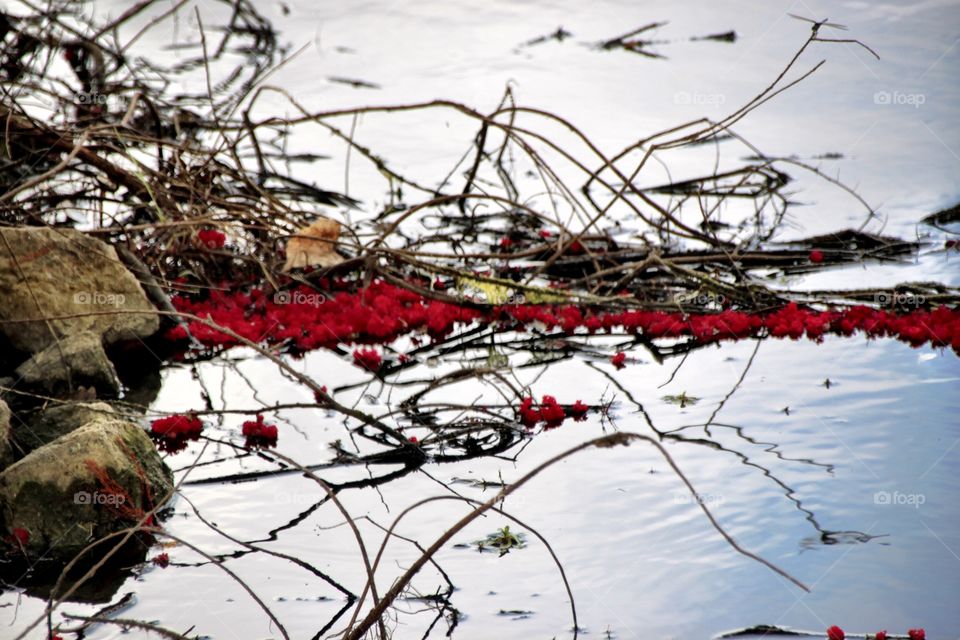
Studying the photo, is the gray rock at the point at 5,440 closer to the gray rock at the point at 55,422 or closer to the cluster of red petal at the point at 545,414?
the gray rock at the point at 55,422

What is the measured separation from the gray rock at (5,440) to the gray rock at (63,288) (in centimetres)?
130

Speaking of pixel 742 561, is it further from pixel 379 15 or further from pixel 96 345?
pixel 379 15

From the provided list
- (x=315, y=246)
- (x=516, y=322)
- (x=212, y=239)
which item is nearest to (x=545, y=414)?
(x=516, y=322)

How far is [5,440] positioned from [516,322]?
9.13 ft

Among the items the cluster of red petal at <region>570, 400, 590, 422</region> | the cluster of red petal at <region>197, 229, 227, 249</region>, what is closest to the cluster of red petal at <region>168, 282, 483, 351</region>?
the cluster of red petal at <region>197, 229, 227, 249</region>

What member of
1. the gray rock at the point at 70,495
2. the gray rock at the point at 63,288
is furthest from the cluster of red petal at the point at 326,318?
the gray rock at the point at 70,495

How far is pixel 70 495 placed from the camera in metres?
3.22

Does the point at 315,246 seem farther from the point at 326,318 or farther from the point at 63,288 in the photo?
the point at 63,288

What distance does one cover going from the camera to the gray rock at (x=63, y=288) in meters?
4.96

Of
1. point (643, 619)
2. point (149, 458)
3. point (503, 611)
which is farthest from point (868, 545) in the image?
point (149, 458)

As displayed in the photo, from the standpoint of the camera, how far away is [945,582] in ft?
9.41

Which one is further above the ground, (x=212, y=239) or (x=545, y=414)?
(x=212, y=239)

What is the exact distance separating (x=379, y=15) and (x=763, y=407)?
10185 millimetres

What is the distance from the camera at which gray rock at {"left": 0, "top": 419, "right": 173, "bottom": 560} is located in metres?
3.20
